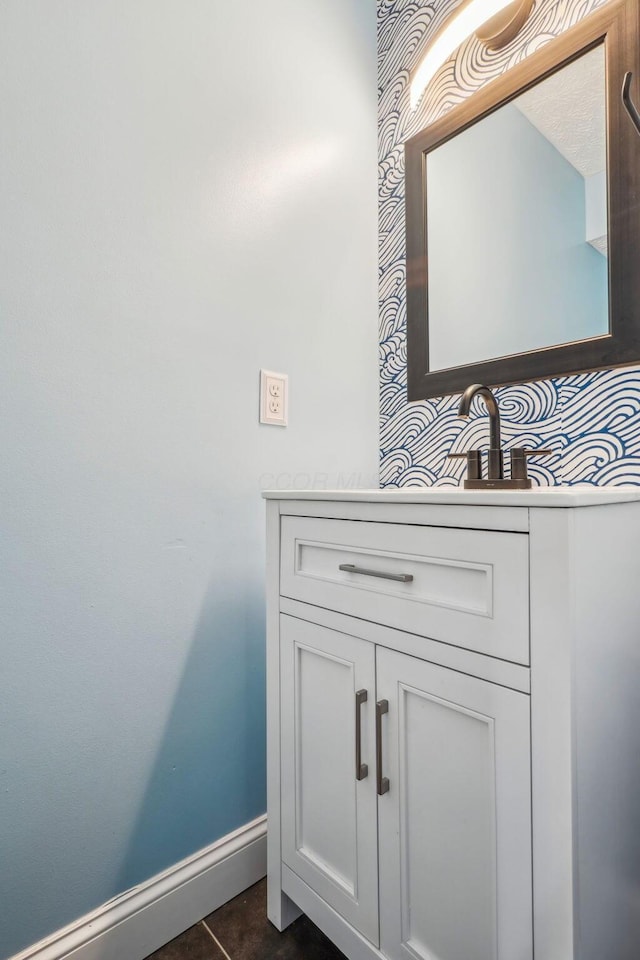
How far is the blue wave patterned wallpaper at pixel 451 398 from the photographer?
906mm

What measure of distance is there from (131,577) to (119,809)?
417mm

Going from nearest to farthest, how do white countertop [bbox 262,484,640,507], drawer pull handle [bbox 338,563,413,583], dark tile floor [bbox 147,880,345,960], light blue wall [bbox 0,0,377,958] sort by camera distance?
white countertop [bbox 262,484,640,507] < drawer pull handle [bbox 338,563,413,583] < light blue wall [bbox 0,0,377,958] < dark tile floor [bbox 147,880,345,960]

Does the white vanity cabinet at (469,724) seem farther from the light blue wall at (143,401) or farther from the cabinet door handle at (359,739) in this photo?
the light blue wall at (143,401)

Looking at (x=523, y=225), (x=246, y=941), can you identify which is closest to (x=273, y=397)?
(x=523, y=225)

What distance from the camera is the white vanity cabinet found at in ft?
1.74

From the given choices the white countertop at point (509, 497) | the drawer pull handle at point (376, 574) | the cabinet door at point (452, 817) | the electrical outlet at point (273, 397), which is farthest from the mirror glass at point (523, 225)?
the cabinet door at point (452, 817)

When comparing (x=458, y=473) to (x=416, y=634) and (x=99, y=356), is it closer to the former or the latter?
(x=416, y=634)

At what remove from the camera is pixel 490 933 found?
1.96 ft

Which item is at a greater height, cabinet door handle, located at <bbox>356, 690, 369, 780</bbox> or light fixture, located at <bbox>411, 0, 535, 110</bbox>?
light fixture, located at <bbox>411, 0, 535, 110</bbox>

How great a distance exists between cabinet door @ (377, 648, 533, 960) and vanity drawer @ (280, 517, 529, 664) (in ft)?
0.20

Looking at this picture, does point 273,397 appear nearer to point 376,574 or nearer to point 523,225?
point 376,574

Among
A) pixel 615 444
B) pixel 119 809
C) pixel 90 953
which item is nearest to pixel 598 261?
pixel 615 444

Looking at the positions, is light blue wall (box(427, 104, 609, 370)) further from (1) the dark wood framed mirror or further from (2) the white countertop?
(2) the white countertop

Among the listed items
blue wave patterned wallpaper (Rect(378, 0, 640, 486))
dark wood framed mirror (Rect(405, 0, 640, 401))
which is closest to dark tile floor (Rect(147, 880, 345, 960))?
blue wave patterned wallpaper (Rect(378, 0, 640, 486))
